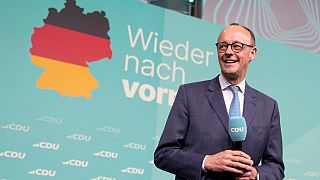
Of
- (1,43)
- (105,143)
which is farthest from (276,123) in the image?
(1,43)

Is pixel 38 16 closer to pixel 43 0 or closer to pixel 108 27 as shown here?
pixel 43 0

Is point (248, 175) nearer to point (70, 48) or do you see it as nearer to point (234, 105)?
point (234, 105)

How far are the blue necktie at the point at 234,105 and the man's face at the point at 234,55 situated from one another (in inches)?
2.0

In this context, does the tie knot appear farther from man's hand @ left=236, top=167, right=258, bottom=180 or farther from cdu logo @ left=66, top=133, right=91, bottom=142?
cdu logo @ left=66, top=133, right=91, bottom=142

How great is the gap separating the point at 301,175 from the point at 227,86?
3.04m

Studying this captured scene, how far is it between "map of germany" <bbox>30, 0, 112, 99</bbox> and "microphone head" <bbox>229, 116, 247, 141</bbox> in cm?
209

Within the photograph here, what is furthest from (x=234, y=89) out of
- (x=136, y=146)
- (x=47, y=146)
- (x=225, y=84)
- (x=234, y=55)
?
(x=136, y=146)

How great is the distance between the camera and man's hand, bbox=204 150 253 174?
5.98 ft

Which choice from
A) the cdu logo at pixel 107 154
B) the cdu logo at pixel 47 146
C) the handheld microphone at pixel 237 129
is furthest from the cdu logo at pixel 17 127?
the handheld microphone at pixel 237 129

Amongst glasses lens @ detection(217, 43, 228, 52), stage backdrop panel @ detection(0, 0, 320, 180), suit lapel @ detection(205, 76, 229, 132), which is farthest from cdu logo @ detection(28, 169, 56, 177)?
glasses lens @ detection(217, 43, 228, 52)

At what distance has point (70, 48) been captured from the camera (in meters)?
3.79

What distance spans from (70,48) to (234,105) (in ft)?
6.62

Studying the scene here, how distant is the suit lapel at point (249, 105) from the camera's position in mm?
2068

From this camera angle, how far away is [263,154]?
2.13 metres
